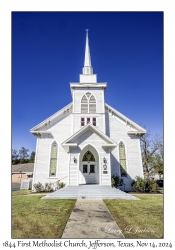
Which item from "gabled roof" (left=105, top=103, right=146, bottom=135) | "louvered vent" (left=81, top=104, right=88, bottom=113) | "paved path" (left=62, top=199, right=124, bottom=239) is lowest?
"paved path" (left=62, top=199, right=124, bottom=239)

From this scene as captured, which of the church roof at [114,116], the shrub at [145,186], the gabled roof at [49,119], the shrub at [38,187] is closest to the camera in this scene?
the shrub at [145,186]

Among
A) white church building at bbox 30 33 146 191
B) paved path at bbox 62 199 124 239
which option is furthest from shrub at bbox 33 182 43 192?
paved path at bbox 62 199 124 239

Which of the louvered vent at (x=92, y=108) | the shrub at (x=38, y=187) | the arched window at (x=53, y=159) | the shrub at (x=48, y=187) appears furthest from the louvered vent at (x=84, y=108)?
the shrub at (x=38, y=187)

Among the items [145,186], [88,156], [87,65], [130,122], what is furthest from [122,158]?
[87,65]

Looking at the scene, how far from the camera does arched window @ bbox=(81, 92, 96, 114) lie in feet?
54.9

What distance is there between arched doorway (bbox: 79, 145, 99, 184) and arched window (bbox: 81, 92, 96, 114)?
446 cm

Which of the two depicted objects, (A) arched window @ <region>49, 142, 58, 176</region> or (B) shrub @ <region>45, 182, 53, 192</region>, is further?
(A) arched window @ <region>49, 142, 58, 176</region>

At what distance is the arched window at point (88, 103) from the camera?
54.9 ft

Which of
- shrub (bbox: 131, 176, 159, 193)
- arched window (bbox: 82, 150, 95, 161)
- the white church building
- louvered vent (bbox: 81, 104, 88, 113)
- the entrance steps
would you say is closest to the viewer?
the entrance steps

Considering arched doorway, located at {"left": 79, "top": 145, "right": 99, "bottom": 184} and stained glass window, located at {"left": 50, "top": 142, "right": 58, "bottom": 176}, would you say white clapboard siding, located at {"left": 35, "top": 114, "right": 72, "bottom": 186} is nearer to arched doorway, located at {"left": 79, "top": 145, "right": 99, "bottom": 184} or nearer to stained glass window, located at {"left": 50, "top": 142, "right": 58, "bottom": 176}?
stained glass window, located at {"left": 50, "top": 142, "right": 58, "bottom": 176}

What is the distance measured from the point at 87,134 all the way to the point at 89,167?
382 cm

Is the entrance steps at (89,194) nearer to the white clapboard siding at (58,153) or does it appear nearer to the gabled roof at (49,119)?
the white clapboard siding at (58,153)
